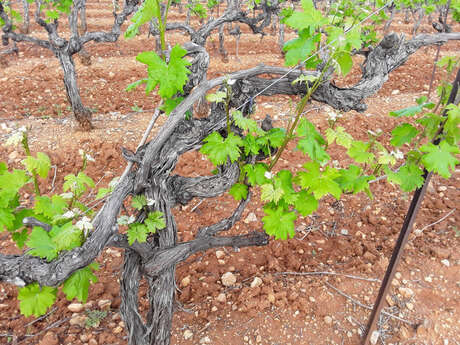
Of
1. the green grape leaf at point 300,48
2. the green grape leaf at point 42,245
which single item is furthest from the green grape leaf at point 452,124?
the green grape leaf at point 42,245

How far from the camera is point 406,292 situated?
3.18 m

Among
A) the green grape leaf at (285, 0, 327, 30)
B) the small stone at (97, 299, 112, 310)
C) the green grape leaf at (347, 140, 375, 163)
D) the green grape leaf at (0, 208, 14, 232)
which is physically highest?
the green grape leaf at (285, 0, 327, 30)

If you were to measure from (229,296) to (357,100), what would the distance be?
6.61 feet

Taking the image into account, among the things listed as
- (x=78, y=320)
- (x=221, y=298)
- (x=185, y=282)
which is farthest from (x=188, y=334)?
(x=78, y=320)

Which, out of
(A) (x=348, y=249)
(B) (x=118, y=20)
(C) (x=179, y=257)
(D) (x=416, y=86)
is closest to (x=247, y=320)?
(C) (x=179, y=257)

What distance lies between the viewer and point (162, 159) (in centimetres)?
193

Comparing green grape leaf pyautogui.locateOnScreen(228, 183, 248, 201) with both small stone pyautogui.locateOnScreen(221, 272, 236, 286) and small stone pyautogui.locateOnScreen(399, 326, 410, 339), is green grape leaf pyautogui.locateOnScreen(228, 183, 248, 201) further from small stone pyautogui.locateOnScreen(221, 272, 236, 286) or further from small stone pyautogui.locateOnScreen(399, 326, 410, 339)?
small stone pyautogui.locateOnScreen(399, 326, 410, 339)

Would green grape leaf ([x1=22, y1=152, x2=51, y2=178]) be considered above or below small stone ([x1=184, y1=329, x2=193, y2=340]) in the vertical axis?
above

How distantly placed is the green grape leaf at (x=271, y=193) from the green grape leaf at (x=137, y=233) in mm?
678

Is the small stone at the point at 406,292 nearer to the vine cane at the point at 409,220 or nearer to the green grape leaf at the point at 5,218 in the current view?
the vine cane at the point at 409,220

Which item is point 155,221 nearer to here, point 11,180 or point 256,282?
point 11,180

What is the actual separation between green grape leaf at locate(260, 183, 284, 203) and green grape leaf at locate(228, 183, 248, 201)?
32 centimetres

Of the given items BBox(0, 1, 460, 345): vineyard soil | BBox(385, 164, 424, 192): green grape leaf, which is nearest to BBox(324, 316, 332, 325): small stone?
BBox(0, 1, 460, 345): vineyard soil

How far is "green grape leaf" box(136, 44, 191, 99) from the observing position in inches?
65.9
